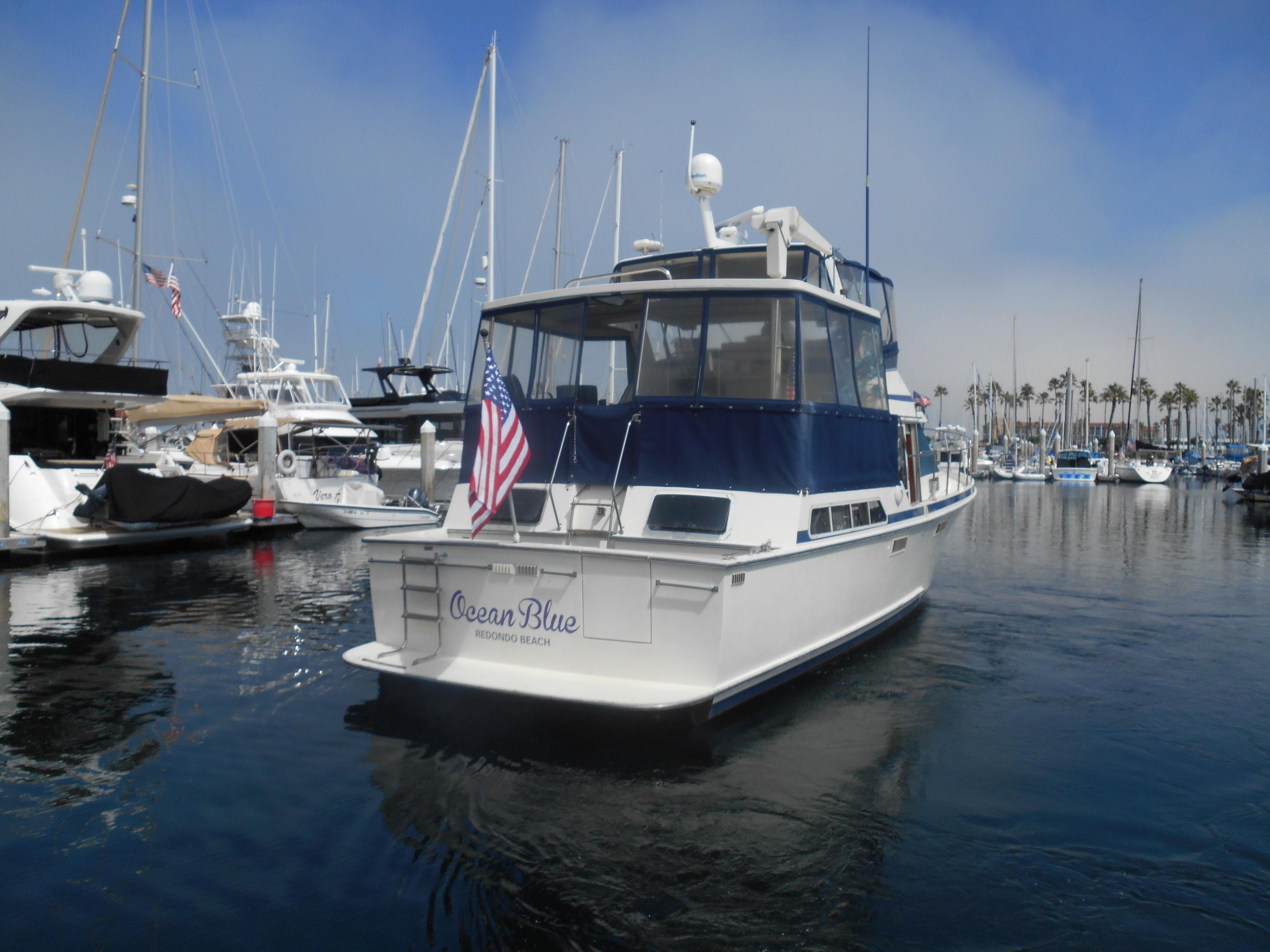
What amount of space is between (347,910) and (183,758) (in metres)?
2.89

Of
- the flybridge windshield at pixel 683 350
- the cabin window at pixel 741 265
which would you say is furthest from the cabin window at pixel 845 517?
the cabin window at pixel 741 265

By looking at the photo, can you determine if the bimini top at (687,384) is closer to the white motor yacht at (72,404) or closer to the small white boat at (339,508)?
the white motor yacht at (72,404)

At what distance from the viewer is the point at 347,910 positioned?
4.36 meters

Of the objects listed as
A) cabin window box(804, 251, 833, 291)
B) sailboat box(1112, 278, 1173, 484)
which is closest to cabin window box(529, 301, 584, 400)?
cabin window box(804, 251, 833, 291)

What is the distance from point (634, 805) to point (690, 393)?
3.83 m

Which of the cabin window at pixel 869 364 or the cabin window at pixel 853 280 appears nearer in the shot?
the cabin window at pixel 869 364

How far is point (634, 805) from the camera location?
561 centimetres

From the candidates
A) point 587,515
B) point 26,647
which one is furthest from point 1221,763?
point 26,647

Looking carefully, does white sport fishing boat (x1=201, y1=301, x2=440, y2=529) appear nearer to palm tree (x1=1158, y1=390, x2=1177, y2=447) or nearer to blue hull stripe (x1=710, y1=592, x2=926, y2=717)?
blue hull stripe (x1=710, y1=592, x2=926, y2=717)

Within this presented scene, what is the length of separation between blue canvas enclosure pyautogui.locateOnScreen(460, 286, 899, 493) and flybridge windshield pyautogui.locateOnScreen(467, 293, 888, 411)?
0.01 meters

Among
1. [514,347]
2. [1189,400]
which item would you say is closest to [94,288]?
[514,347]

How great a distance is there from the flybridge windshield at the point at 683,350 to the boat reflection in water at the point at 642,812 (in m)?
3.08

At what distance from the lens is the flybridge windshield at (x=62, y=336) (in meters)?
20.2

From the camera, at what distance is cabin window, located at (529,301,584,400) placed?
830cm
